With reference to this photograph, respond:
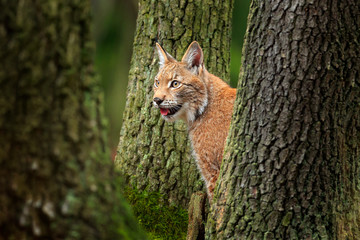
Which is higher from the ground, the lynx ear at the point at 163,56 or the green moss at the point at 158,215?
the lynx ear at the point at 163,56

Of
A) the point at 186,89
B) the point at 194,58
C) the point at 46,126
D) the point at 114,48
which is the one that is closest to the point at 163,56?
the point at 194,58

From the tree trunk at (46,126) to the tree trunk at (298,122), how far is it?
1892 millimetres

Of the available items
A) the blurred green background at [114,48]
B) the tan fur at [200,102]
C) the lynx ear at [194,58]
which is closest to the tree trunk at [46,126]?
the tan fur at [200,102]

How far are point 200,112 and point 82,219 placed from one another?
3.25m

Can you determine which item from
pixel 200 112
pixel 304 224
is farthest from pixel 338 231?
pixel 200 112

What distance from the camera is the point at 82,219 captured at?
2201mm

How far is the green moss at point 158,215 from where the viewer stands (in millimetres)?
5664

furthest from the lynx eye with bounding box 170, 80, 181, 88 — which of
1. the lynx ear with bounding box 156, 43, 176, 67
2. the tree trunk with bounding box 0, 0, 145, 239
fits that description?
the tree trunk with bounding box 0, 0, 145, 239

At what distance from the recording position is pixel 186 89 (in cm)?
533

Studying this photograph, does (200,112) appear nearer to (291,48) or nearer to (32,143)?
(291,48)

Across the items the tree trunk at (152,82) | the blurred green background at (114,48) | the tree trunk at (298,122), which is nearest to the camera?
the tree trunk at (298,122)

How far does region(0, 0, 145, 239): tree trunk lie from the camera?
2088 millimetres

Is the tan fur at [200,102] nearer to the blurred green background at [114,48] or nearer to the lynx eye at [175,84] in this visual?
the lynx eye at [175,84]

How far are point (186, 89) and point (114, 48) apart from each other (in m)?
5.20
